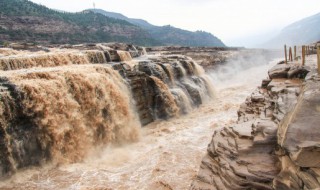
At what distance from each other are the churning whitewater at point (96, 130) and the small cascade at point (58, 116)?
0.11 feet

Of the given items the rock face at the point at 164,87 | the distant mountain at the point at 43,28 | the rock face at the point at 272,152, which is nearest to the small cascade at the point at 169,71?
the rock face at the point at 164,87

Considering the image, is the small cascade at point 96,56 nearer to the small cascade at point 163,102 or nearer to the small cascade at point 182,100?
the small cascade at point 163,102

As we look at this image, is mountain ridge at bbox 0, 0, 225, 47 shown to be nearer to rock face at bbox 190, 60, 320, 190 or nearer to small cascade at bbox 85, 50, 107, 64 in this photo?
small cascade at bbox 85, 50, 107, 64

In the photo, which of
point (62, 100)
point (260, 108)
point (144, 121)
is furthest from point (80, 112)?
point (260, 108)

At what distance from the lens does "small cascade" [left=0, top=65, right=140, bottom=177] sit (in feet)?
33.5

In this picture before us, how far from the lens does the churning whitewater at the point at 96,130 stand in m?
9.76

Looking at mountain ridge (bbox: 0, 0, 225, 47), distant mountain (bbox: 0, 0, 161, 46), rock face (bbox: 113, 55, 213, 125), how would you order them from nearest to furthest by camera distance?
1. rock face (bbox: 113, 55, 213, 125)
2. distant mountain (bbox: 0, 0, 161, 46)
3. mountain ridge (bbox: 0, 0, 225, 47)

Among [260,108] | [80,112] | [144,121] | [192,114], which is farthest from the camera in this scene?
[192,114]

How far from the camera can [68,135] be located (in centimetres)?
1158

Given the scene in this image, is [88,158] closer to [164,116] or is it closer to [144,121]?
[144,121]

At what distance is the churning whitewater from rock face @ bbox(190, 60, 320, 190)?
205cm

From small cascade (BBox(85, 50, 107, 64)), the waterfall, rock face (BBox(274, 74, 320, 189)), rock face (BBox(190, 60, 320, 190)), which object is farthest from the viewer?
small cascade (BBox(85, 50, 107, 64))

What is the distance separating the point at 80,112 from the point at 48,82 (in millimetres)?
1864

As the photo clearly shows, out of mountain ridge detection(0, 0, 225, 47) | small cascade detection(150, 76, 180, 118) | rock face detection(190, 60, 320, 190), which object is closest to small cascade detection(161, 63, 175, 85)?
small cascade detection(150, 76, 180, 118)
